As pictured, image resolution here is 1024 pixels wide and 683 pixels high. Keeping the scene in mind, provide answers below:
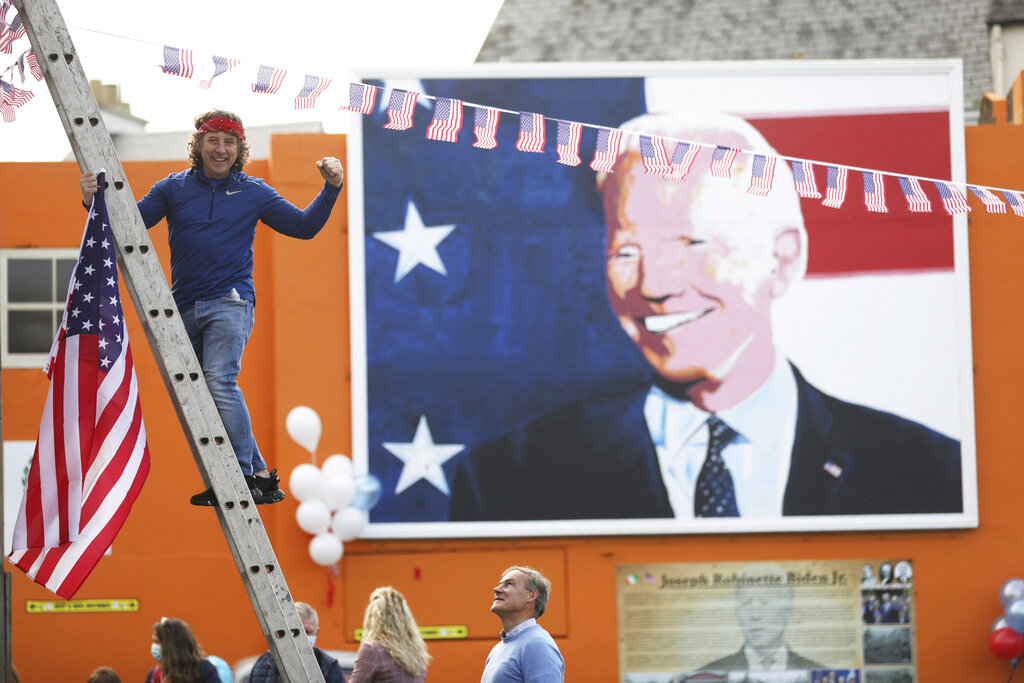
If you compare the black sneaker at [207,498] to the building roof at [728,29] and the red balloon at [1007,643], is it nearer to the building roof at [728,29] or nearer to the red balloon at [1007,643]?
the red balloon at [1007,643]

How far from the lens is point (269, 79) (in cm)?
553

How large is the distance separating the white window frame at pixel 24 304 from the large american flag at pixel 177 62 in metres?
6.59

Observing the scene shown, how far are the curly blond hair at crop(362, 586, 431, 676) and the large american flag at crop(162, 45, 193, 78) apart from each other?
2.78 m

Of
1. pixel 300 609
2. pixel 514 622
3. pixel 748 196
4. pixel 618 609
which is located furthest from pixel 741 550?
pixel 514 622

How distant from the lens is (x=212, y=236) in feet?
14.4

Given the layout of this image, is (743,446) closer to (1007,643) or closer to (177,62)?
(1007,643)

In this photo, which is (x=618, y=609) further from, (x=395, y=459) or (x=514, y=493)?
(x=395, y=459)

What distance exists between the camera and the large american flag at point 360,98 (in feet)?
18.6

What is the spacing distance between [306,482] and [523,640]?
5.62 meters

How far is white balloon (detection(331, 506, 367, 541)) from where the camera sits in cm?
1037

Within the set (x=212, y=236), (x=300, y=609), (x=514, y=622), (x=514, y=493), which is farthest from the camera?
(x=514, y=493)

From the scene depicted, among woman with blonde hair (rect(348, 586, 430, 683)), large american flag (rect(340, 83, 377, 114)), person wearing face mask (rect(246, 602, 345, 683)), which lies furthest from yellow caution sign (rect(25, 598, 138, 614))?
large american flag (rect(340, 83, 377, 114))

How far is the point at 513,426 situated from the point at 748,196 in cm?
299

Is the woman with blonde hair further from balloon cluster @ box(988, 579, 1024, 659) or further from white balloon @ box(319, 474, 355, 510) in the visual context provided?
balloon cluster @ box(988, 579, 1024, 659)
